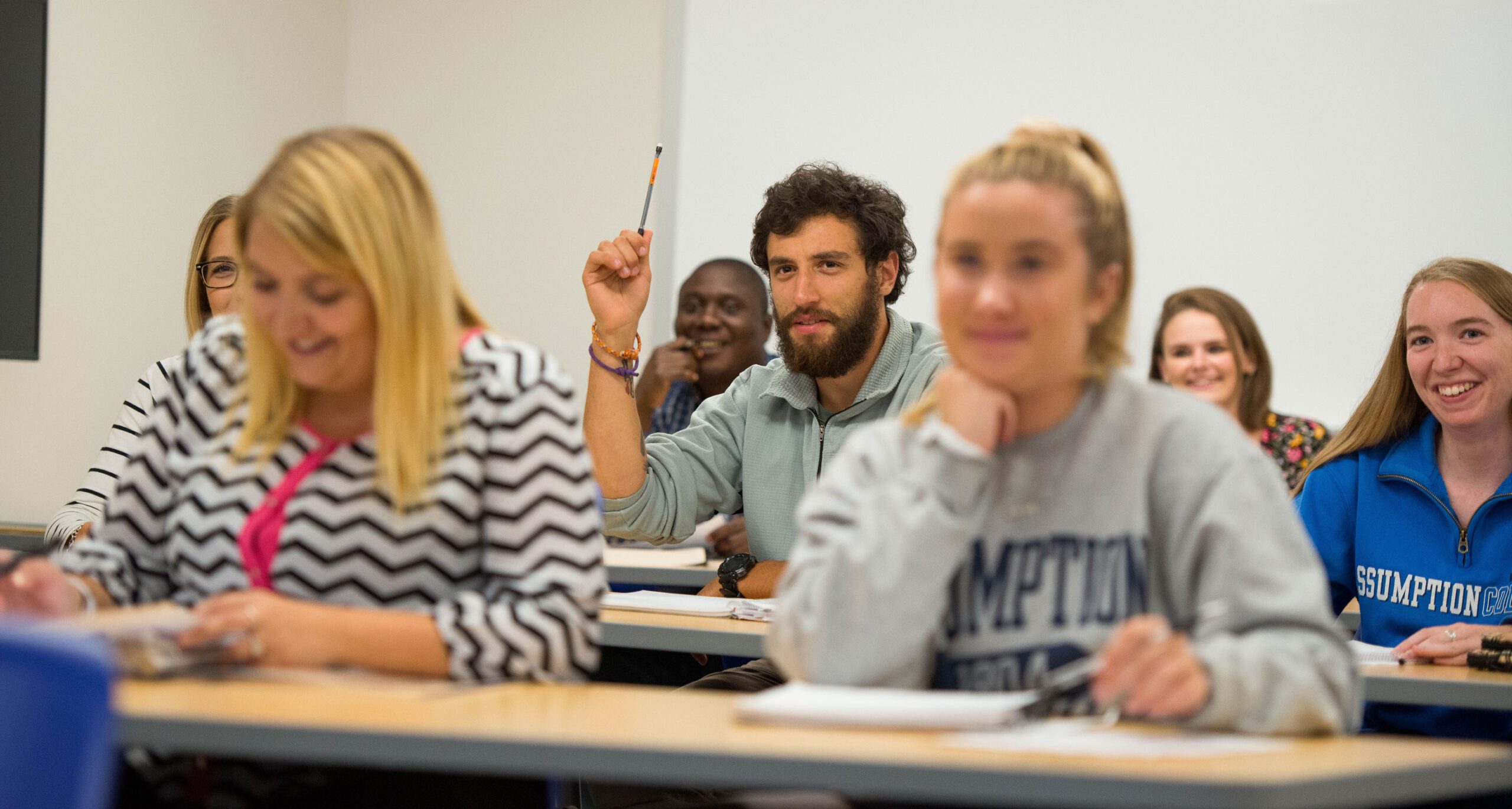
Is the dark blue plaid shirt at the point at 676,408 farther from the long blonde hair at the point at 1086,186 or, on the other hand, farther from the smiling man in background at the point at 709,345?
the long blonde hair at the point at 1086,186

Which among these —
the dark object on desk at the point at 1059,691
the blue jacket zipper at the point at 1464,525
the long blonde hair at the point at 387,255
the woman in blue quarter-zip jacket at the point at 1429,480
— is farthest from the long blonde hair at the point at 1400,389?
the long blonde hair at the point at 387,255

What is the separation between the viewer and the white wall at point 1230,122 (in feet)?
13.8

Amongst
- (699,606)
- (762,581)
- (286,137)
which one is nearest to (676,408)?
(286,137)

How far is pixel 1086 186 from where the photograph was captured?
1.41m

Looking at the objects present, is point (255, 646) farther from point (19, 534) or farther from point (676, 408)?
point (676, 408)

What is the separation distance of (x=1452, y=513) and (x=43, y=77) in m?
3.41

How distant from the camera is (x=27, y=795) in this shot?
94cm

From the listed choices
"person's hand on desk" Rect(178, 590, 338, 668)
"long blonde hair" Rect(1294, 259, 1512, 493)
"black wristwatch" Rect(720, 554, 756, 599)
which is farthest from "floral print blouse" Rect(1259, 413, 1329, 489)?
"person's hand on desk" Rect(178, 590, 338, 668)

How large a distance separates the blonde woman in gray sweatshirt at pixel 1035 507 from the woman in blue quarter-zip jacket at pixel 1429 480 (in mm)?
1251

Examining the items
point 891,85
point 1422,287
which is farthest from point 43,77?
point 1422,287

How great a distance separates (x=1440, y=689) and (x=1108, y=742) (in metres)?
1.02

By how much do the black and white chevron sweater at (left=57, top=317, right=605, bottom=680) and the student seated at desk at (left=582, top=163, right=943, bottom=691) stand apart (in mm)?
1149

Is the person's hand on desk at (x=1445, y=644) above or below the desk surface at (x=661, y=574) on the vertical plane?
above

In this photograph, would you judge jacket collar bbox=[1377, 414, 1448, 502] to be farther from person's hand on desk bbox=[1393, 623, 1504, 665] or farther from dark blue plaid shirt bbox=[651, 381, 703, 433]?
dark blue plaid shirt bbox=[651, 381, 703, 433]
